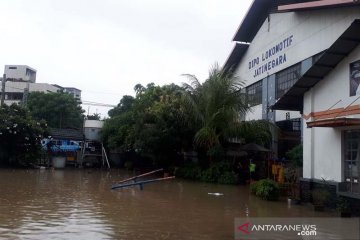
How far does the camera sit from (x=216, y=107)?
68.7 feet

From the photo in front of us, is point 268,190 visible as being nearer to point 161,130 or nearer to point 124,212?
point 124,212

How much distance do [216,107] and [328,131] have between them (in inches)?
344

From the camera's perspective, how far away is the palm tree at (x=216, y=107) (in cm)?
2047

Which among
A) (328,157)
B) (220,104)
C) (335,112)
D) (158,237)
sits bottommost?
(158,237)

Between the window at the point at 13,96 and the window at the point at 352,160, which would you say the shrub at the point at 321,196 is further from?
the window at the point at 13,96

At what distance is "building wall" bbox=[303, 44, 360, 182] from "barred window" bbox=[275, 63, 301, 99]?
698 centimetres

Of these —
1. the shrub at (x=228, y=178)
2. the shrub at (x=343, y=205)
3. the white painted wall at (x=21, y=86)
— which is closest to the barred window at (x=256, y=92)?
the shrub at (x=228, y=178)

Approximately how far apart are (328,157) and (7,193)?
10663 mm

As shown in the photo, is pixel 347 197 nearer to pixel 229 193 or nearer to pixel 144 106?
pixel 229 193

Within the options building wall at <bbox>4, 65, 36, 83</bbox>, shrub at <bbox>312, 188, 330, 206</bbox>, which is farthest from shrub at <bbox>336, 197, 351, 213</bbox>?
building wall at <bbox>4, 65, 36, 83</bbox>

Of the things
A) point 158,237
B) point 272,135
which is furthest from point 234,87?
point 158,237

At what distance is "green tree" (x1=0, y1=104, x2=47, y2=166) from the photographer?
27048mm

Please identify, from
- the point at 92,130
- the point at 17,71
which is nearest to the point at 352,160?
the point at 92,130

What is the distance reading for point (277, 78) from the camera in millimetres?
22781
